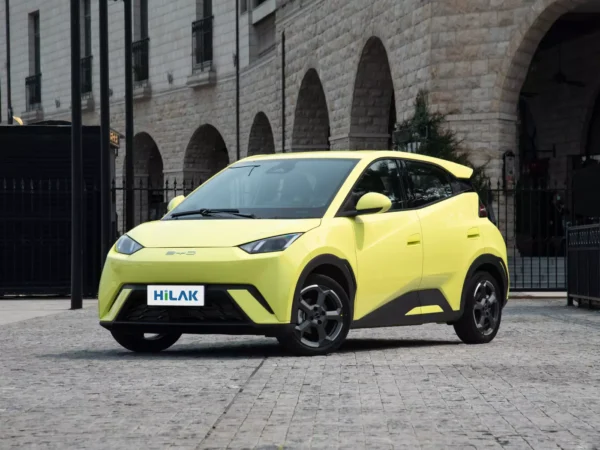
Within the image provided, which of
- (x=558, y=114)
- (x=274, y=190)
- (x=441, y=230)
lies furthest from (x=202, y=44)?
(x=274, y=190)

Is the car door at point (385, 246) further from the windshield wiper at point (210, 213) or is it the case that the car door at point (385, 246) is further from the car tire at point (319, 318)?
the windshield wiper at point (210, 213)

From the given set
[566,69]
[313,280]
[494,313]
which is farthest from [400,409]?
[566,69]

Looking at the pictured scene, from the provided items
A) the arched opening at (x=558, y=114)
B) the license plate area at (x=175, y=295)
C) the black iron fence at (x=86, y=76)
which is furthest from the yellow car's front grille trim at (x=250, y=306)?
the black iron fence at (x=86, y=76)

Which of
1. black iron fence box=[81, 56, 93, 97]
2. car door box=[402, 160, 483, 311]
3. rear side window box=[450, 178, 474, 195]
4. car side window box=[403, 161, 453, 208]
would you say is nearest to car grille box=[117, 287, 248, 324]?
car door box=[402, 160, 483, 311]

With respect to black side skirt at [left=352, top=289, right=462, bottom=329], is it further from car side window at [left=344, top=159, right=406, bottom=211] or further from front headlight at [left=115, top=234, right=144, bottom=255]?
front headlight at [left=115, top=234, right=144, bottom=255]

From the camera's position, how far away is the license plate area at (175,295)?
34.4 feet

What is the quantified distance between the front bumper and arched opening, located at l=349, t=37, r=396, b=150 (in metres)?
20.4

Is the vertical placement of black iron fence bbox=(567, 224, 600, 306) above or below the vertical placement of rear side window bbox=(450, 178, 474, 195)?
below

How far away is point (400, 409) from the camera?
7.83 metres

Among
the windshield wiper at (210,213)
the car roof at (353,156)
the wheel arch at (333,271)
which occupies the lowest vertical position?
the wheel arch at (333,271)

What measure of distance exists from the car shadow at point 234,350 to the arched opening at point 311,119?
79.5 ft

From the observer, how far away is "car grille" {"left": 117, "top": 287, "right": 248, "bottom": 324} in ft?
34.3

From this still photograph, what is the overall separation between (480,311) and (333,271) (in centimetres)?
191

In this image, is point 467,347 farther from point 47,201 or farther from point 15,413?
point 47,201
